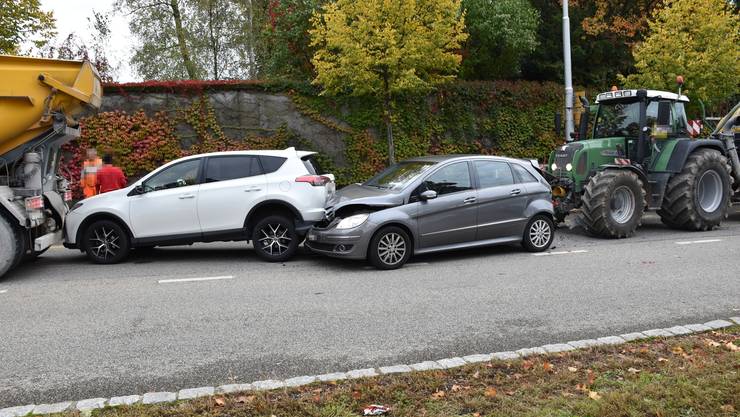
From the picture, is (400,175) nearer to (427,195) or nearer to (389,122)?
(427,195)

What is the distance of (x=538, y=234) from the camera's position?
10.1 metres

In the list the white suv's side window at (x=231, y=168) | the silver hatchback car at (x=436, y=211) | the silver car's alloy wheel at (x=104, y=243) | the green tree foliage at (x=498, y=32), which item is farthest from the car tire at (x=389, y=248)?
the green tree foliage at (x=498, y=32)

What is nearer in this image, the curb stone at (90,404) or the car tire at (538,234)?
the curb stone at (90,404)

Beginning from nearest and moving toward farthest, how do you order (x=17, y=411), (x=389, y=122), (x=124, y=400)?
(x=17, y=411) → (x=124, y=400) → (x=389, y=122)

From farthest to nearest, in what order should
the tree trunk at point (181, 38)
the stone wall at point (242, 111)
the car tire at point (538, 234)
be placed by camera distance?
1. the tree trunk at point (181, 38)
2. the stone wall at point (242, 111)
3. the car tire at point (538, 234)

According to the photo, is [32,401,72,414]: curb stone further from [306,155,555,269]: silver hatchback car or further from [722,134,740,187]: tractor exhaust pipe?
[722,134,740,187]: tractor exhaust pipe

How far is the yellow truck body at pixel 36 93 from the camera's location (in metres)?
8.51

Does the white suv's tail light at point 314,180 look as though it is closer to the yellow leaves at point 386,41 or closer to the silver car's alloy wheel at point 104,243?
the silver car's alloy wheel at point 104,243

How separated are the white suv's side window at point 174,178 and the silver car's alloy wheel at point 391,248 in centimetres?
325

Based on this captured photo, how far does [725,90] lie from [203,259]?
17.2 m

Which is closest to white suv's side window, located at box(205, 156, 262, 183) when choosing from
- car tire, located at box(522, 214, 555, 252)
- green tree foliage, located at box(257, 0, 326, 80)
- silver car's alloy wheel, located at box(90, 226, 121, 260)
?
silver car's alloy wheel, located at box(90, 226, 121, 260)

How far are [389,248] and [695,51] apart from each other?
14.8 meters

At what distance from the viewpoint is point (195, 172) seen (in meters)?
9.78

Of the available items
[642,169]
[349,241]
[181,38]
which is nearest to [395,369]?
[349,241]
